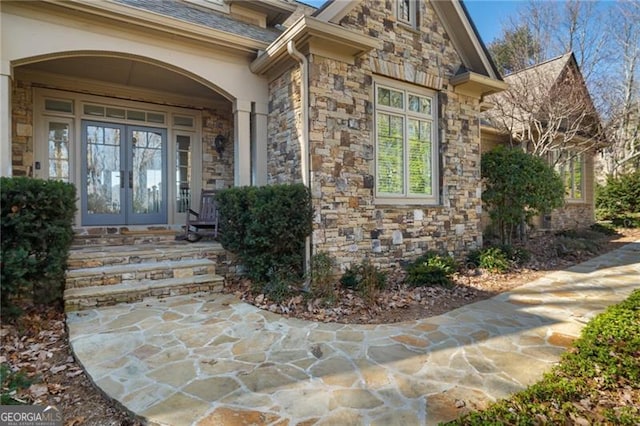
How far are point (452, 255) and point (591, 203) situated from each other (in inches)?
358

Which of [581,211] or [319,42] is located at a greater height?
[319,42]

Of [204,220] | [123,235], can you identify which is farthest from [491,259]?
[123,235]

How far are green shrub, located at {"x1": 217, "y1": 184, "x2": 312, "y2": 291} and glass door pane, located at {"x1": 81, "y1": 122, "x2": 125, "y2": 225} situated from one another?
2931 mm

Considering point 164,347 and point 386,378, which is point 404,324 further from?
point 164,347

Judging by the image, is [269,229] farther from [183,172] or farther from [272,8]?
[272,8]

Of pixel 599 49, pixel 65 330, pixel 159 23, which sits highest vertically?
pixel 599 49

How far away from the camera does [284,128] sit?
19.0ft

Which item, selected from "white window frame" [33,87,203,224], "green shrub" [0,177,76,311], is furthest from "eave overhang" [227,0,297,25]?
"green shrub" [0,177,76,311]

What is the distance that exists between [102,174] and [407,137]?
571cm

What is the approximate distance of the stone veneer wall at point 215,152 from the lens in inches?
299

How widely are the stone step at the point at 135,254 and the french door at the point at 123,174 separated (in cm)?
153

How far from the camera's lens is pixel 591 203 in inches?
496

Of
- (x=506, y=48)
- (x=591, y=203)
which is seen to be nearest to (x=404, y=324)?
(x=591, y=203)

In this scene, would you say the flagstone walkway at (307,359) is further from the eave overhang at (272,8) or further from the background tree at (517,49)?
the background tree at (517,49)
